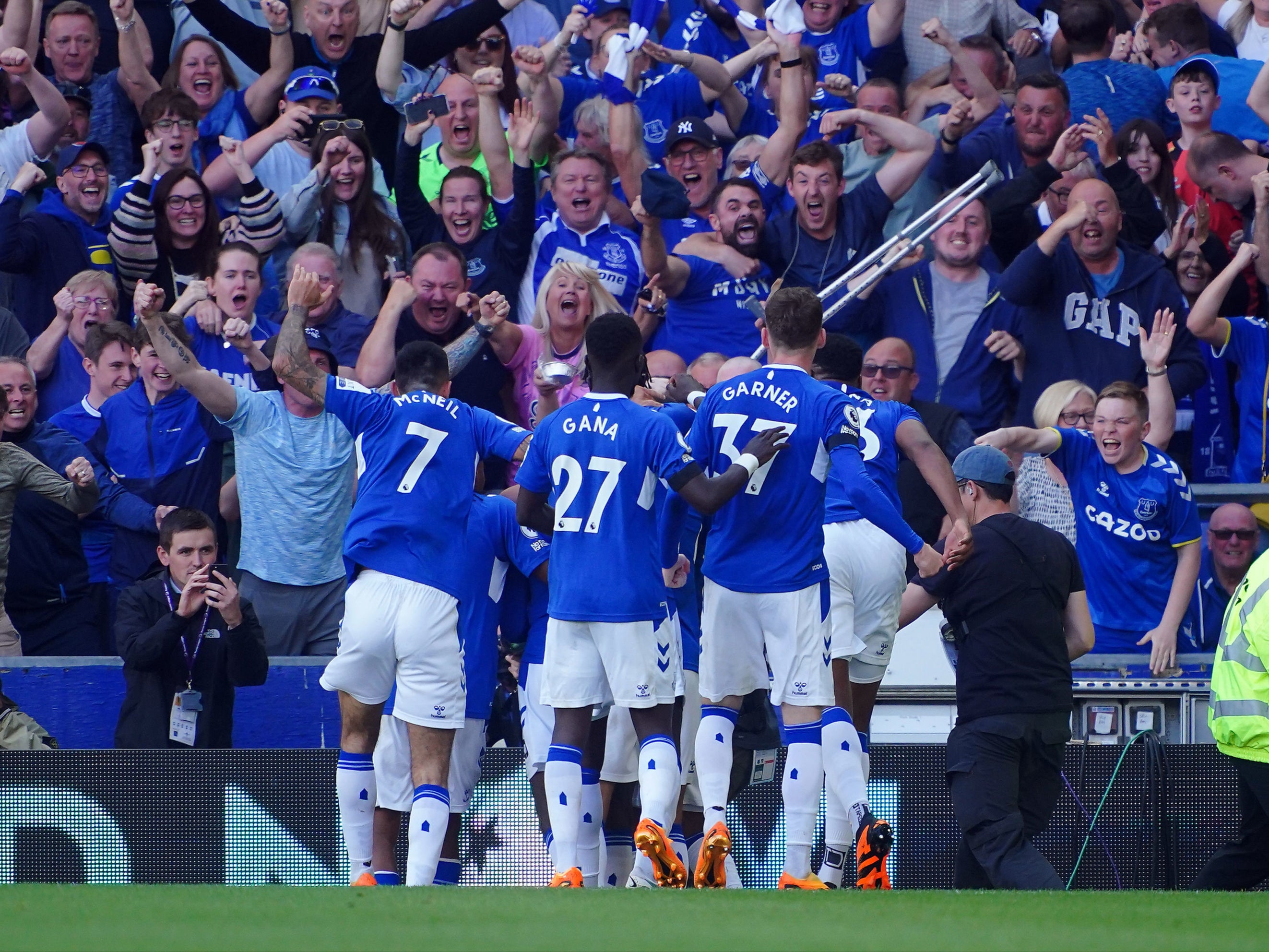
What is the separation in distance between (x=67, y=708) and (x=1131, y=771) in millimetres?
5555

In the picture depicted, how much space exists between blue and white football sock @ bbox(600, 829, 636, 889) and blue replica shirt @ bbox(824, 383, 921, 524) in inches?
68.8

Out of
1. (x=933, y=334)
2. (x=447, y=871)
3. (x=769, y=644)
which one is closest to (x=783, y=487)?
(x=769, y=644)

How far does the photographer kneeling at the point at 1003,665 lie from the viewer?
7.70 meters

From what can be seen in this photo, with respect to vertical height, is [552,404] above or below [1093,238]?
below

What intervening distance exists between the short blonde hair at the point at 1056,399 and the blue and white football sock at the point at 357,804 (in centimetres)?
471

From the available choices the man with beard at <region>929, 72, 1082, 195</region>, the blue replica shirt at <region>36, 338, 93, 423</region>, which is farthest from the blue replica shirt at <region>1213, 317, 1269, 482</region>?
the blue replica shirt at <region>36, 338, 93, 423</region>

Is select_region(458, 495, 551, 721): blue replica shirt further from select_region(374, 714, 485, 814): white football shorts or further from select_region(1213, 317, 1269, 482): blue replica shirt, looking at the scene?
select_region(1213, 317, 1269, 482): blue replica shirt

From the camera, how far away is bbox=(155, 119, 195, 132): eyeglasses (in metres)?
11.5

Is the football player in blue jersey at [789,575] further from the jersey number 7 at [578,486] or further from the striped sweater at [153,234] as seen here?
the striped sweater at [153,234]

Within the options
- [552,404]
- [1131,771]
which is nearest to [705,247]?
[552,404]

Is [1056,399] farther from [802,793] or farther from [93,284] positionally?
[93,284]

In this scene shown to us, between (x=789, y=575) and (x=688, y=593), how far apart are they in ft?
3.62

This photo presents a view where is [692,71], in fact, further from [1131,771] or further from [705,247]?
[1131,771]

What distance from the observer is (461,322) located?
36.1 feet
